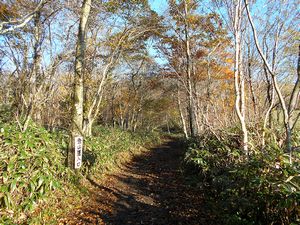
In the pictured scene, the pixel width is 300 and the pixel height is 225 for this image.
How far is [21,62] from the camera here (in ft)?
36.2

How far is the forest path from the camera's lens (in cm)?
468

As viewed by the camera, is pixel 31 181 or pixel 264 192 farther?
pixel 31 181

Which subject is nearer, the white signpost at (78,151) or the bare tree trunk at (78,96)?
the white signpost at (78,151)

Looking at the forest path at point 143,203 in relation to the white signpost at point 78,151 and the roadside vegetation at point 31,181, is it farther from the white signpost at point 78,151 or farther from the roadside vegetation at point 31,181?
the white signpost at point 78,151

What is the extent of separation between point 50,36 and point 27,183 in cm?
850

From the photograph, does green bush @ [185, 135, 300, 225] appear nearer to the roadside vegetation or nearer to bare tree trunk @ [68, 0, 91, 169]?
the roadside vegetation

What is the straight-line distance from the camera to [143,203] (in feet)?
18.6

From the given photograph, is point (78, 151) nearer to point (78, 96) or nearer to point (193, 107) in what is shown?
point (78, 96)

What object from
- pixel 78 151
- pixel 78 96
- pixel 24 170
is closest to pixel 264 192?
pixel 24 170

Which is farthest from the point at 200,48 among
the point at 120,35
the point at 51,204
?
the point at 51,204

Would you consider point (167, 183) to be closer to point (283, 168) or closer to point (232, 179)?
point (232, 179)

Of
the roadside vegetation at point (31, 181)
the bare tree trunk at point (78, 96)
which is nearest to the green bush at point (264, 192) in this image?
the roadside vegetation at point (31, 181)

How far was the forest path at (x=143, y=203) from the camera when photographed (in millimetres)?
4680

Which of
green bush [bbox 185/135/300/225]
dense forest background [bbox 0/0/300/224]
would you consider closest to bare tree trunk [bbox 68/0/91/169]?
dense forest background [bbox 0/0/300/224]
